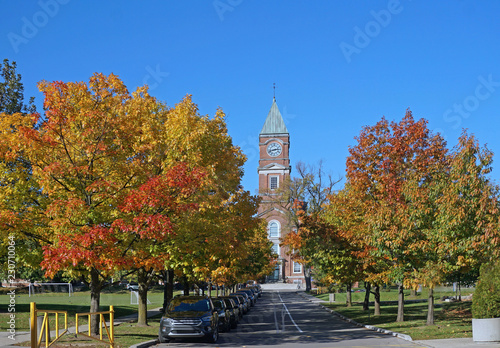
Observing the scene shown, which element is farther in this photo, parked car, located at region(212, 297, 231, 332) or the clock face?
the clock face

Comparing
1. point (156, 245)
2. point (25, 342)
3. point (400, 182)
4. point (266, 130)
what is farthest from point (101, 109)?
point (266, 130)

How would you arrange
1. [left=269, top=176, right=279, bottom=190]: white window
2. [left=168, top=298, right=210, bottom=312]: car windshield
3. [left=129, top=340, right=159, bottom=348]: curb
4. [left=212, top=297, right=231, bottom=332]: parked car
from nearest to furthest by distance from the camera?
[left=129, top=340, right=159, bottom=348]: curb, [left=168, top=298, right=210, bottom=312]: car windshield, [left=212, top=297, right=231, bottom=332]: parked car, [left=269, top=176, right=279, bottom=190]: white window

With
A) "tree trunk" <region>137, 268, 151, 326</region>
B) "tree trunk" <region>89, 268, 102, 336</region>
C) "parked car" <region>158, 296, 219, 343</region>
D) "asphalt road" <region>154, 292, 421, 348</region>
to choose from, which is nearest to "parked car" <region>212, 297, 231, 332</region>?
"asphalt road" <region>154, 292, 421, 348</region>

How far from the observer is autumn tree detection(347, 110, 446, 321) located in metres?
21.7

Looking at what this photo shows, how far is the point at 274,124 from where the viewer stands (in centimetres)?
10844

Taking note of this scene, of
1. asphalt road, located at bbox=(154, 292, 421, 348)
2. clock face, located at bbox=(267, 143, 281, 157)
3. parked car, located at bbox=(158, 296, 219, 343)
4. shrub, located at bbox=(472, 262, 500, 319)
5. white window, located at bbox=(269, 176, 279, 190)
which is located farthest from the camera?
clock face, located at bbox=(267, 143, 281, 157)

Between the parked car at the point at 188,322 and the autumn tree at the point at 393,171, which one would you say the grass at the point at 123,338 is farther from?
the autumn tree at the point at 393,171

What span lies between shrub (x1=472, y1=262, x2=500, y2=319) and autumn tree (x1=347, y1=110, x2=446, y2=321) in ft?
11.8

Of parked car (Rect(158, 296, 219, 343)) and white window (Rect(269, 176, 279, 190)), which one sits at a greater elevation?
white window (Rect(269, 176, 279, 190))

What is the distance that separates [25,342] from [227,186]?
10.7m

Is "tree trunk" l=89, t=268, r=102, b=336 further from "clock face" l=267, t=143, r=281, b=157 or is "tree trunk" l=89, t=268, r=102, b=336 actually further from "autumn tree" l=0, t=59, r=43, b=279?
"clock face" l=267, t=143, r=281, b=157

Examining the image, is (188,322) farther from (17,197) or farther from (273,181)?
(273,181)

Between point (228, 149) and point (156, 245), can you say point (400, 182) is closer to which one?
point (228, 149)

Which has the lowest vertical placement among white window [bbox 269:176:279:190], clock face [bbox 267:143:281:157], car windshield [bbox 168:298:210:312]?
car windshield [bbox 168:298:210:312]
